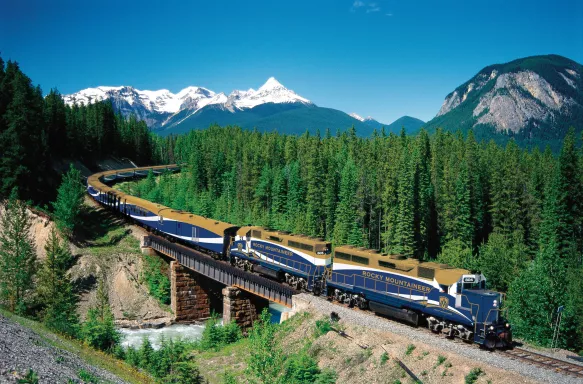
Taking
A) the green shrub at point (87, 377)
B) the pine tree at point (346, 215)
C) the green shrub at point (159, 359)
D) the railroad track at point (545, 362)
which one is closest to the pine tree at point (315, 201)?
the pine tree at point (346, 215)

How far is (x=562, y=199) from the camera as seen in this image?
64875mm

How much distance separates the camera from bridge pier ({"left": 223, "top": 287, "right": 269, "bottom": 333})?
1780 inches

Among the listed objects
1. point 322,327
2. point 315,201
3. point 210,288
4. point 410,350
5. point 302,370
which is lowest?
point 210,288

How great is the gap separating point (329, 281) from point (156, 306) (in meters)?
28.0

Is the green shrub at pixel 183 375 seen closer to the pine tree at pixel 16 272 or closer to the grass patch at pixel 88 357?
the grass patch at pixel 88 357

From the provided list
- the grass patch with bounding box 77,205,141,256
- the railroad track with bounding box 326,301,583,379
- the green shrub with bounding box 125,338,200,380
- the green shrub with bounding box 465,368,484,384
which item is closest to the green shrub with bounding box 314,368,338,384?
the green shrub with bounding box 465,368,484,384

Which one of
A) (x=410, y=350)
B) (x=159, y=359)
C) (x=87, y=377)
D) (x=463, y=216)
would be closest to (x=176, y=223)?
(x=159, y=359)

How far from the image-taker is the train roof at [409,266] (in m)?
27.8

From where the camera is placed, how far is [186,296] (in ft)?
180

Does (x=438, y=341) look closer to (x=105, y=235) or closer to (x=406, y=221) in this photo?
(x=406, y=221)

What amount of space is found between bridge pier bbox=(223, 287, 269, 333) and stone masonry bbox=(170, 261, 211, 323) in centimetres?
1010

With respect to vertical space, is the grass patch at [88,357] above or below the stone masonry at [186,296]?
above

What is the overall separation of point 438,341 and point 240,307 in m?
23.7

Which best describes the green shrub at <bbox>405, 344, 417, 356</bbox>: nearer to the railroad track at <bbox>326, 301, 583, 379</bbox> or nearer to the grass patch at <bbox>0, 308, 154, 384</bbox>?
the railroad track at <bbox>326, 301, 583, 379</bbox>
